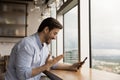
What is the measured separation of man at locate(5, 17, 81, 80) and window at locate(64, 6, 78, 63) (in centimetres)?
235

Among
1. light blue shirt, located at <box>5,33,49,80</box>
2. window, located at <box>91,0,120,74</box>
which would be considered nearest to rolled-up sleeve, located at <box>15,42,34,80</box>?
light blue shirt, located at <box>5,33,49,80</box>

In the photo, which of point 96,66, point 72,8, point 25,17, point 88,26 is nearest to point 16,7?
point 25,17

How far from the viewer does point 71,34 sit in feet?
16.3

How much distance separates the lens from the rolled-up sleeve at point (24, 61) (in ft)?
6.17

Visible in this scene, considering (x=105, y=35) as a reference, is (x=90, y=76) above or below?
below

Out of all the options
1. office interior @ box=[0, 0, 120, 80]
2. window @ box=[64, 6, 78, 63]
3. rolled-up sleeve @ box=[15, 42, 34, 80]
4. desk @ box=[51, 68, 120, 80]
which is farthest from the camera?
window @ box=[64, 6, 78, 63]

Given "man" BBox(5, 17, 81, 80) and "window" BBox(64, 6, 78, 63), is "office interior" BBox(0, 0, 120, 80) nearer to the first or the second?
"window" BBox(64, 6, 78, 63)

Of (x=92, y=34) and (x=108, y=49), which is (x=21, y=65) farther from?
(x=92, y=34)

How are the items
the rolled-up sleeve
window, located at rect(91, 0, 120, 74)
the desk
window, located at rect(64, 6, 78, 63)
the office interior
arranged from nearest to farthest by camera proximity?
the desk
the rolled-up sleeve
the office interior
window, located at rect(91, 0, 120, 74)
window, located at rect(64, 6, 78, 63)

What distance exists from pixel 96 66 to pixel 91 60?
6.2 inches

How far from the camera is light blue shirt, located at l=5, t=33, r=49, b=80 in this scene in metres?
1.89

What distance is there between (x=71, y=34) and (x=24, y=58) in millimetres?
3146

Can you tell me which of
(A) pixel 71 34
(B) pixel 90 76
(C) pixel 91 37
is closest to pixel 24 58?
(B) pixel 90 76

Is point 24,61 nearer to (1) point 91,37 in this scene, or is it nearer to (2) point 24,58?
(2) point 24,58
